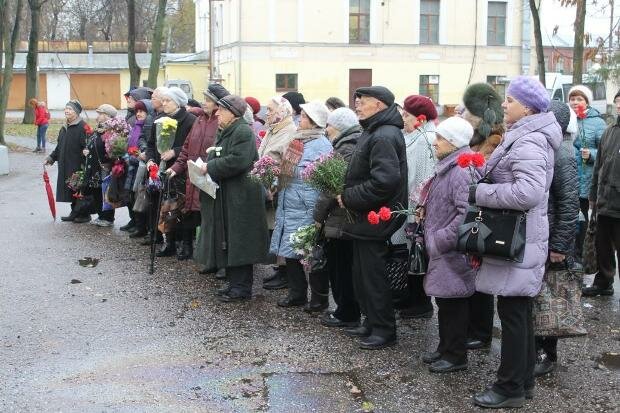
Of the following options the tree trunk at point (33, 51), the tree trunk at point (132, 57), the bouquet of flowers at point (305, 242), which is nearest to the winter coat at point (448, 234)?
the bouquet of flowers at point (305, 242)

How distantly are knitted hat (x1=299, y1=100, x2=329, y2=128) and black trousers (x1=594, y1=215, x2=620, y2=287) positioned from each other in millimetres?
2686

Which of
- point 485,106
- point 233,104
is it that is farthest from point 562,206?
point 233,104

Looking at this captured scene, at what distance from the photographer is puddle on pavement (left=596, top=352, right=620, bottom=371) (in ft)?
18.7

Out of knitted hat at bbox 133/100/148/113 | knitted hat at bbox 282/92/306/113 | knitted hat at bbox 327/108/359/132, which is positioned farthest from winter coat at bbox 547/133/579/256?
knitted hat at bbox 133/100/148/113

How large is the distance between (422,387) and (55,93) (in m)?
57.3

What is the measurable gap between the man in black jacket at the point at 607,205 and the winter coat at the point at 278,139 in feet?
9.15

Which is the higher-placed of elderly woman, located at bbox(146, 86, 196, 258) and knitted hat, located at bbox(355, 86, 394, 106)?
knitted hat, located at bbox(355, 86, 394, 106)

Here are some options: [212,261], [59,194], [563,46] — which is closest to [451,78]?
[563,46]

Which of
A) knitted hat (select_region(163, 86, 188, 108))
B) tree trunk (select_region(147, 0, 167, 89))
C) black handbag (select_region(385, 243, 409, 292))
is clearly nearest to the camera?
black handbag (select_region(385, 243, 409, 292))

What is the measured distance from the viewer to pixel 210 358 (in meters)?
5.79

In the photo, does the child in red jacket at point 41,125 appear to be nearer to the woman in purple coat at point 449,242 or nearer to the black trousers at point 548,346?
the woman in purple coat at point 449,242

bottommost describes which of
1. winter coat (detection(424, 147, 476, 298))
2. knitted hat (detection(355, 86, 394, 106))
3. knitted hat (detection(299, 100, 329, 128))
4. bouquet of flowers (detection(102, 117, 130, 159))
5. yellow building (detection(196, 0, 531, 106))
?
winter coat (detection(424, 147, 476, 298))

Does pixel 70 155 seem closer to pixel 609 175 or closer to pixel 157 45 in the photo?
pixel 609 175

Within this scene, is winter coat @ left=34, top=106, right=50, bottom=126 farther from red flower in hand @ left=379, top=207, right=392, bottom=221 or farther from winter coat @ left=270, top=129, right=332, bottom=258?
red flower in hand @ left=379, top=207, right=392, bottom=221
